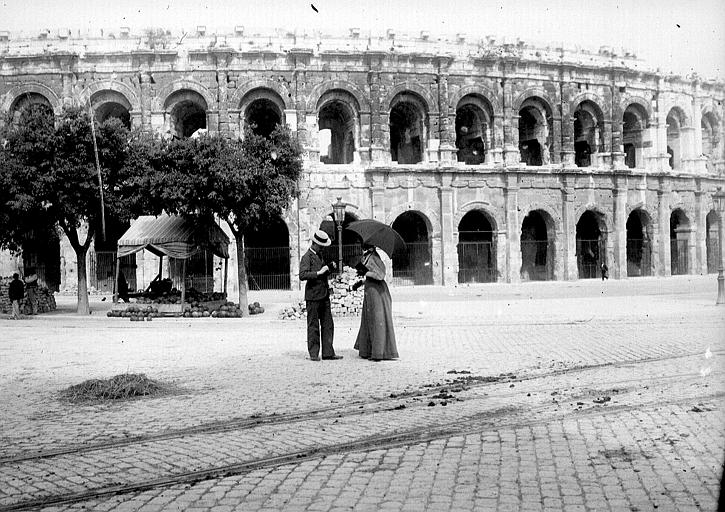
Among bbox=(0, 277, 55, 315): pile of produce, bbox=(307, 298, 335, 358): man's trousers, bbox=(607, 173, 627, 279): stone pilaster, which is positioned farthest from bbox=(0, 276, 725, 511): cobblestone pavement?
bbox=(607, 173, 627, 279): stone pilaster

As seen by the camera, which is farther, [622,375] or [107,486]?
[622,375]

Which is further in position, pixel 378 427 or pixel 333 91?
pixel 333 91

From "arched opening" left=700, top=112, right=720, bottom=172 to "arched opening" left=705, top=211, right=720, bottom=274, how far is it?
257cm

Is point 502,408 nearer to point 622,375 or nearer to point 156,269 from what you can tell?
point 622,375

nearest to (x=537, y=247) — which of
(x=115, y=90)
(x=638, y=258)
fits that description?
(x=638, y=258)

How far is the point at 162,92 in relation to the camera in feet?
96.4

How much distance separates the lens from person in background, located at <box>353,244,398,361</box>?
9664mm

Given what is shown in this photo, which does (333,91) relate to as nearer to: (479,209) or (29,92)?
(479,209)

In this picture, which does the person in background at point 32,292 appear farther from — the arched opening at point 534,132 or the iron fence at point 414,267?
the arched opening at point 534,132

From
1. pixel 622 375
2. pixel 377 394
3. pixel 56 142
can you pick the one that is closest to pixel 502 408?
pixel 377 394

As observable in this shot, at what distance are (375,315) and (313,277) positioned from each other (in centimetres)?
100

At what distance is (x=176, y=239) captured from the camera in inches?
747

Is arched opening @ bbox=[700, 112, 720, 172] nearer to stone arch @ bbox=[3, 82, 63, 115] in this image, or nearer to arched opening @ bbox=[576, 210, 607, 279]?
arched opening @ bbox=[576, 210, 607, 279]

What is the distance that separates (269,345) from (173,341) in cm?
199
